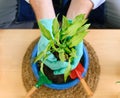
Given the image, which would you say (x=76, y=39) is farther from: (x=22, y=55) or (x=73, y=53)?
(x=22, y=55)

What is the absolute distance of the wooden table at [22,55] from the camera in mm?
594

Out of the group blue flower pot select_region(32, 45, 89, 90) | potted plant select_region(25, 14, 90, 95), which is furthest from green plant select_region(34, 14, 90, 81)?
blue flower pot select_region(32, 45, 89, 90)

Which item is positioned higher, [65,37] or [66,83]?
[65,37]

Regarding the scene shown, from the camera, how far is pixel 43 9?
630 millimetres

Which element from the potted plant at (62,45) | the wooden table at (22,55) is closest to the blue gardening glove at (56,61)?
the potted plant at (62,45)

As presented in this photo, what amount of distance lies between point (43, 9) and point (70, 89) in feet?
0.71

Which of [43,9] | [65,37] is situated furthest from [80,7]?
[65,37]

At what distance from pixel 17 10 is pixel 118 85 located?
47 cm

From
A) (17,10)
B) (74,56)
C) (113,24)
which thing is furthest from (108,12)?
(74,56)

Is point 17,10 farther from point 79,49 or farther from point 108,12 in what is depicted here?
point 79,49

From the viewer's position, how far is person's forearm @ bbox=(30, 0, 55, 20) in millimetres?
614

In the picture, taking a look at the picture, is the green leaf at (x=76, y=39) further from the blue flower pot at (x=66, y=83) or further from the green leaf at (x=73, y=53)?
the blue flower pot at (x=66, y=83)

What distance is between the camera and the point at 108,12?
0.85 meters

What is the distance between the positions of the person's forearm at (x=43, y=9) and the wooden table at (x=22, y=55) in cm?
6
